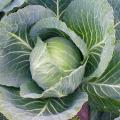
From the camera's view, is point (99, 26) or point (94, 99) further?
point (94, 99)

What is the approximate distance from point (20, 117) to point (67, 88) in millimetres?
162

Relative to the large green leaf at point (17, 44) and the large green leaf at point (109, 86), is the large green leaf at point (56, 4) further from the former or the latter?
the large green leaf at point (109, 86)

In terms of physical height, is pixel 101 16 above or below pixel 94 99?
above

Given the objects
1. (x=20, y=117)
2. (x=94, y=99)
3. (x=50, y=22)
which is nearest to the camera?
(x=20, y=117)

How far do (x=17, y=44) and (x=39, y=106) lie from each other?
0.70 ft

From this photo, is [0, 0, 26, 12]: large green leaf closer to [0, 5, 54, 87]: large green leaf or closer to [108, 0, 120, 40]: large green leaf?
[0, 5, 54, 87]: large green leaf

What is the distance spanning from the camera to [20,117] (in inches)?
36.2

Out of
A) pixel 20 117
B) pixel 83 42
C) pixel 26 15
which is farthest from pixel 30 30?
pixel 20 117

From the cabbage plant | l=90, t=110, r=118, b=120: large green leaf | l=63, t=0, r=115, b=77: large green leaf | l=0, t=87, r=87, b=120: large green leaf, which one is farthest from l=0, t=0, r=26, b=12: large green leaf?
l=90, t=110, r=118, b=120: large green leaf

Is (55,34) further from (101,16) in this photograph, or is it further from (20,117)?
(20,117)

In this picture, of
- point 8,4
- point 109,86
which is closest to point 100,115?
point 109,86

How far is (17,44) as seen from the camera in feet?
3.63

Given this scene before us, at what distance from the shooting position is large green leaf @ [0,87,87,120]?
0.93 m

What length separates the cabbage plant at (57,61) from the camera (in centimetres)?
97
